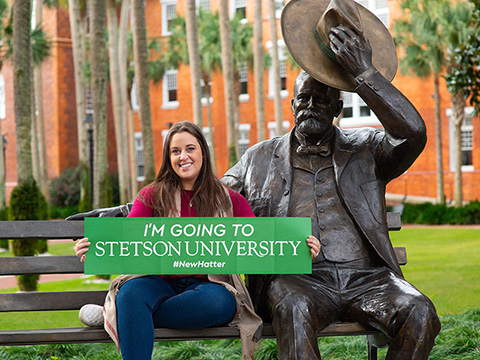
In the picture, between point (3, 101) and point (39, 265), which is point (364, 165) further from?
point (3, 101)

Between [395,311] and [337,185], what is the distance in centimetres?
84

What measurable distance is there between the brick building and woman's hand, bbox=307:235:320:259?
96.2ft

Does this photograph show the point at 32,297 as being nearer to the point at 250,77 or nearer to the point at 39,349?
the point at 39,349

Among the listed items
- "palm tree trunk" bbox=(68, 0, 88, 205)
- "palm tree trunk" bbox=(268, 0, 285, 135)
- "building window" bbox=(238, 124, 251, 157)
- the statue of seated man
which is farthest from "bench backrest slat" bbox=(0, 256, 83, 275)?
"building window" bbox=(238, 124, 251, 157)

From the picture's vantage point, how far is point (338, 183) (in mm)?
4164

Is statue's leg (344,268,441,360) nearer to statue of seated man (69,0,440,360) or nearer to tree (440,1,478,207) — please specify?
statue of seated man (69,0,440,360)

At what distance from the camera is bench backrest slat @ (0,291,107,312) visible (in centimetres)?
445

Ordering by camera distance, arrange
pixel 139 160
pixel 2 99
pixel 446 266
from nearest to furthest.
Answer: pixel 446 266 < pixel 2 99 < pixel 139 160

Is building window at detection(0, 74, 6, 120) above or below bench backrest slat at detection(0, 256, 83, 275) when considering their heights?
above

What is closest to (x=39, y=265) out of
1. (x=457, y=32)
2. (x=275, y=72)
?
(x=275, y=72)

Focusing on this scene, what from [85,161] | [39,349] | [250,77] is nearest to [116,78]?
[85,161]

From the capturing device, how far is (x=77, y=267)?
459cm

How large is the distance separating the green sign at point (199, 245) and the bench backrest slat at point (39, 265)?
0.81 metres

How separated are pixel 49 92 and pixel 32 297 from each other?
35336 millimetres
